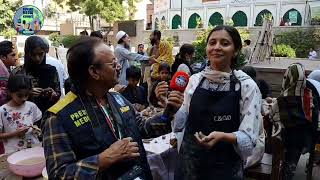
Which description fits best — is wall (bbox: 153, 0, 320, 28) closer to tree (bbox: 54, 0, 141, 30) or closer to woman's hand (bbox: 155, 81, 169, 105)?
tree (bbox: 54, 0, 141, 30)

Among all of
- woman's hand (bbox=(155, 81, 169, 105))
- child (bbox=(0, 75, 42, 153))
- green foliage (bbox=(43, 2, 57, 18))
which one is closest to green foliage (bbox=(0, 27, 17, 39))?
child (bbox=(0, 75, 42, 153))

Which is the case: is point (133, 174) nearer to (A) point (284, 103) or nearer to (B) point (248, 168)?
(B) point (248, 168)

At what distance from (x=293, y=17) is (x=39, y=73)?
25.2 m

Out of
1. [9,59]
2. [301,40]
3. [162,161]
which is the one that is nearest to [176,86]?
[162,161]

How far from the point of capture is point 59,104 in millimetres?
1498

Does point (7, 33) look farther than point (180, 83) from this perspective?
Yes

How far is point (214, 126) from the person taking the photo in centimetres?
197

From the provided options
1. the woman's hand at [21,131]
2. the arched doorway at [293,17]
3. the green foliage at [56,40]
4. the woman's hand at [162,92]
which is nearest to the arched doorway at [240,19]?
the arched doorway at [293,17]

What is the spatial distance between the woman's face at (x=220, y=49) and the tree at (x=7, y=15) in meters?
11.9

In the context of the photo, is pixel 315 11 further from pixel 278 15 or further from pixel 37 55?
pixel 37 55

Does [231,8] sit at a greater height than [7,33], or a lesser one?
greater

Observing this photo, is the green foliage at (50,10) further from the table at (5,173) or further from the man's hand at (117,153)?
the man's hand at (117,153)

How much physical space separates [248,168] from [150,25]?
30.6 m

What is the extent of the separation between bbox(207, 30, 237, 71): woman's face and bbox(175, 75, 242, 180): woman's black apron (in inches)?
4.5
